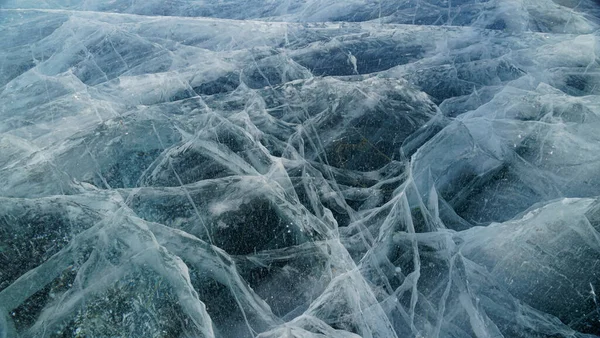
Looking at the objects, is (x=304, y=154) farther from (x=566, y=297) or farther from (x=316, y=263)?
(x=566, y=297)

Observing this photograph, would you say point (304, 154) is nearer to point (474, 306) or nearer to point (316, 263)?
point (316, 263)

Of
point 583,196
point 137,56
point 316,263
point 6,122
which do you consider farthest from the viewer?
point 137,56

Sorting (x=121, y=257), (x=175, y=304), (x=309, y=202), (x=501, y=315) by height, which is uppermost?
(x=121, y=257)

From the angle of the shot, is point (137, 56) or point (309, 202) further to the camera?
point (137, 56)

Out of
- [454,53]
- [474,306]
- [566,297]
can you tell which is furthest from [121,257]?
[454,53]

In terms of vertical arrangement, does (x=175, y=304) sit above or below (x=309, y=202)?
above

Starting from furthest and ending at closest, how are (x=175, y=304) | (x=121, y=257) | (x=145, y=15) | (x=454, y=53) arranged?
(x=145, y=15), (x=454, y=53), (x=121, y=257), (x=175, y=304)
